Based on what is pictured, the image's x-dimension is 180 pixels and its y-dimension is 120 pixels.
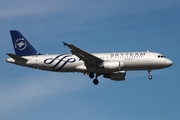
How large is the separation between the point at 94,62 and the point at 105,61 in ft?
5.12

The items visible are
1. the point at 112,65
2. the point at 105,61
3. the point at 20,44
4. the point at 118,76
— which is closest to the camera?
the point at 112,65

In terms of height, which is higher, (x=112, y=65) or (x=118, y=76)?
(x=112, y=65)

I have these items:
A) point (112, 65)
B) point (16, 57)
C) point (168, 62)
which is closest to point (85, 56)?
point (112, 65)

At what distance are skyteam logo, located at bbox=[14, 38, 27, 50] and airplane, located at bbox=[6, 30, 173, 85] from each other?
965 millimetres

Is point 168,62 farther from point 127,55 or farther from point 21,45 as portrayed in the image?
point 21,45

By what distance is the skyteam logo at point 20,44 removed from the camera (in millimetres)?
66188

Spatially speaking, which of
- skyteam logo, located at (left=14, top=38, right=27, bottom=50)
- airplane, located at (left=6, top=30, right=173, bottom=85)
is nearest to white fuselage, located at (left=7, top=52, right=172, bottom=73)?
airplane, located at (left=6, top=30, right=173, bottom=85)

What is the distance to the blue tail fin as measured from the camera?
215ft

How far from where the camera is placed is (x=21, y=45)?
66438 mm

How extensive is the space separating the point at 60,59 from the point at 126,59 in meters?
9.45

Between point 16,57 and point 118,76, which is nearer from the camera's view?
point 16,57

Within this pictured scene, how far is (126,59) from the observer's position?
60688 millimetres

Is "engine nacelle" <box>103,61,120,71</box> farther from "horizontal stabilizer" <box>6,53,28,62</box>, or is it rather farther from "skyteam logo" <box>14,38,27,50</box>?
"skyteam logo" <box>14,38,27,50</box>

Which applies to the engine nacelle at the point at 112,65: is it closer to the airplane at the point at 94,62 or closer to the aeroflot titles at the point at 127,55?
the airplane at the point at 94,62
